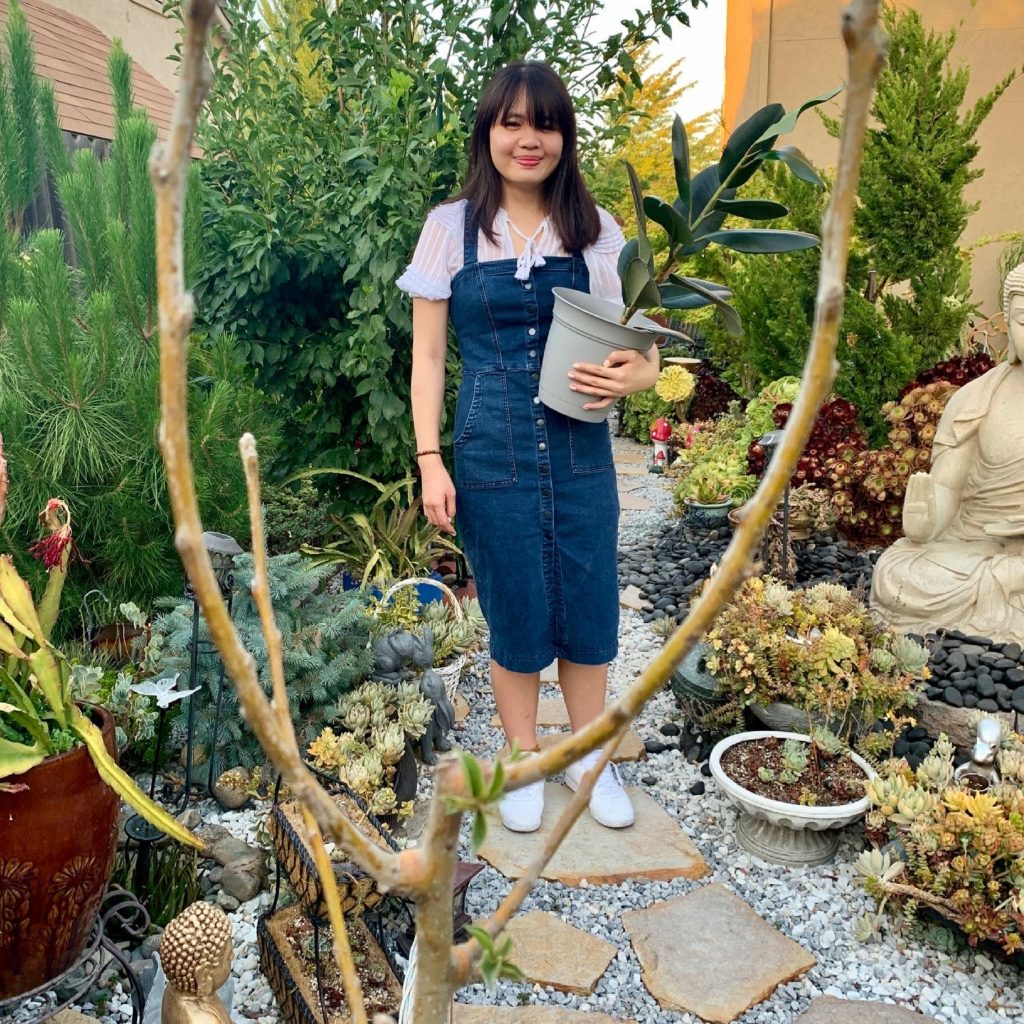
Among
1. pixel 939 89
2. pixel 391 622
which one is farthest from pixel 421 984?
pixel 939 89

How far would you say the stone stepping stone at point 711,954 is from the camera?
1.97 meters

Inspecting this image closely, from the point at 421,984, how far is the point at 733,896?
1832mm

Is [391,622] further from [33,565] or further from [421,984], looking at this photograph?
[421,984]

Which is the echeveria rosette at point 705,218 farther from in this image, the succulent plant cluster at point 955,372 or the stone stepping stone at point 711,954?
the succulent plant cluster at point 955,372

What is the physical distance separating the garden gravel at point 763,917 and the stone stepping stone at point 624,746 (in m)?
0.04

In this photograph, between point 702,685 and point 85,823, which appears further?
point 702,685

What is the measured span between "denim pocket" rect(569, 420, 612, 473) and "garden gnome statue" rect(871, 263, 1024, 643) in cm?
145

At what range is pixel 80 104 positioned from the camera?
8.12m

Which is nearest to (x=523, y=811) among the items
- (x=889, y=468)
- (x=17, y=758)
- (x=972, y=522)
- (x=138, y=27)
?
(x=17, y=758)

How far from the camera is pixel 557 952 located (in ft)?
6.91

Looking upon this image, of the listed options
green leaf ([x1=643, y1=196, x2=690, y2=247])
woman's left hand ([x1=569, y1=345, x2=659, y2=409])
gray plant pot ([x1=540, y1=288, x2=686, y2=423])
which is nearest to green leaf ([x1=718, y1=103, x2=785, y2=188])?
green leaf ([x1=643, y1=196, x2=690, y2=247])

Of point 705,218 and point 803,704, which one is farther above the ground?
point 705,218

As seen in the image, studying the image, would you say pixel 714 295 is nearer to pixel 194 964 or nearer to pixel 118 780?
pixel 118 780

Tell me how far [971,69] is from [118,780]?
8.01 m
